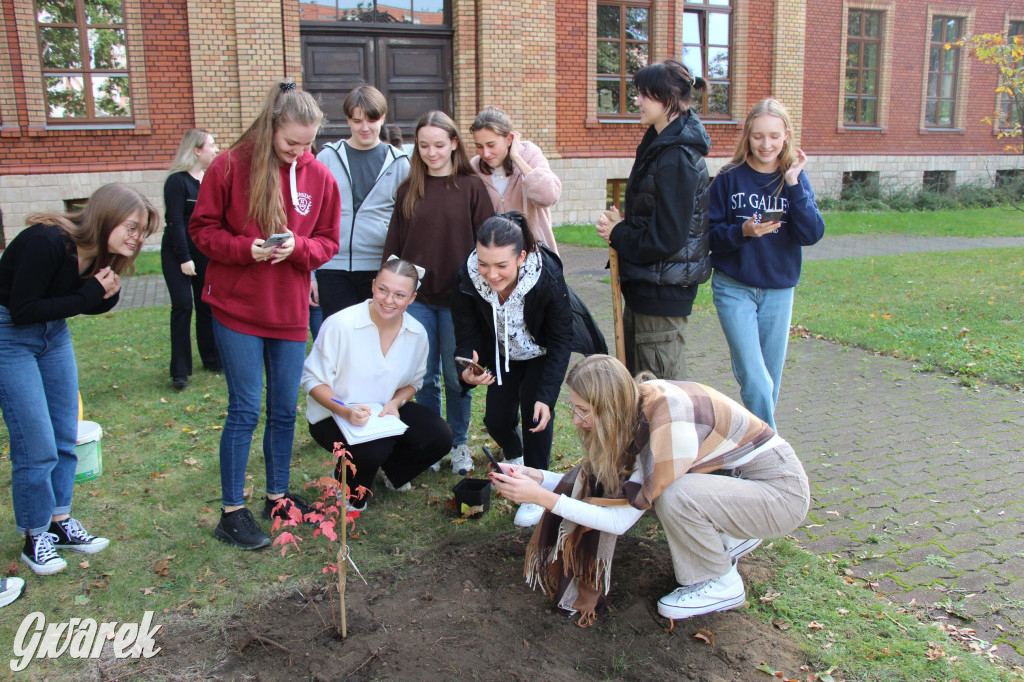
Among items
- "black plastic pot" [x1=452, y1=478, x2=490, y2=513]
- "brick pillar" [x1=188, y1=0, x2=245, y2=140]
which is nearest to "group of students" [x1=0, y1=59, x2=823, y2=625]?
"black plastic pot" [x1=452, y1=478, x2=490, y2=513]

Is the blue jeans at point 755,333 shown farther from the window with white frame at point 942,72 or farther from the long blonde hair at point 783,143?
the window with white frame at point 942,72

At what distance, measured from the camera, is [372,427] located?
407cm

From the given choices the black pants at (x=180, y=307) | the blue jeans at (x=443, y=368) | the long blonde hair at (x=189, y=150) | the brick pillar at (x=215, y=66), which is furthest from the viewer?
the brick pillar at (x=215, y=66)

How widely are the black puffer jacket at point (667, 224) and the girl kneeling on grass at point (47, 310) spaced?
223 centimetres

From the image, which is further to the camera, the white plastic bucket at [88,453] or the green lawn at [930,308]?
the green lawn at [930,308]

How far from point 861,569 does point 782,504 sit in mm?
754

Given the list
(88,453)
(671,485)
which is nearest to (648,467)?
(671,485)

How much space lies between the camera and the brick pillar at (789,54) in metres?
18.3

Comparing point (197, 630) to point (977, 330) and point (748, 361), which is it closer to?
point (748, 361)

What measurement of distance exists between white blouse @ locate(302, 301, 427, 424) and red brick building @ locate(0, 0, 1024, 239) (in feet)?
35.9

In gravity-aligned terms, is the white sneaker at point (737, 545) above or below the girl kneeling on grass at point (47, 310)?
below

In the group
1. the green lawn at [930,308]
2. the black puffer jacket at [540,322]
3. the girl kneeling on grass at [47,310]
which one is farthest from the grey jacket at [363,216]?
the green lawn at [930,308]

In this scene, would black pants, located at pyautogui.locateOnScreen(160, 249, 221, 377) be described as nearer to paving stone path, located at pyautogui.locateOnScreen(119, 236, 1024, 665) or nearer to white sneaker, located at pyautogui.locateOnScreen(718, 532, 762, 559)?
paving stone path, located at pyautogui.locateOnScreen(119, 236, 1024, 665)

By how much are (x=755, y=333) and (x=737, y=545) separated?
1.19 m
